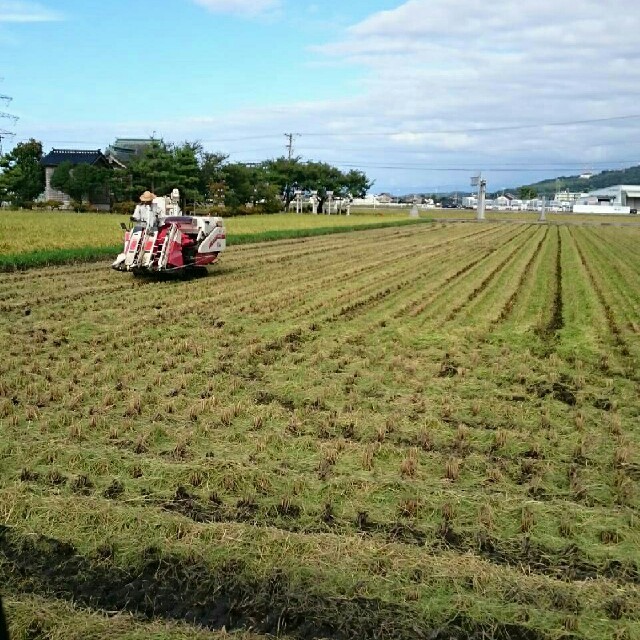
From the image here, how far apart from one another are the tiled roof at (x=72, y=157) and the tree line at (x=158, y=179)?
3.71 feet

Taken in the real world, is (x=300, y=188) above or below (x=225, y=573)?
above

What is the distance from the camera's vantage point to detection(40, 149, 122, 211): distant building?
193ft

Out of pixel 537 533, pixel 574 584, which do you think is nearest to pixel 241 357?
pixel 537 533

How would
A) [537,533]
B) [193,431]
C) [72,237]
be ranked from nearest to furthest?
[537,533] < [193,431] < [72,237]

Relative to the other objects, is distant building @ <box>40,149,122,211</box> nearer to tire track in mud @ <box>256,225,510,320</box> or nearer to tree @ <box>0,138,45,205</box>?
tree @ <box>0,138,45,205</box>

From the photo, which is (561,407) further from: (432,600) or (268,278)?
(268,278)

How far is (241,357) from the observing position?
8977mm

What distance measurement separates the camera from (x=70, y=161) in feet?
197

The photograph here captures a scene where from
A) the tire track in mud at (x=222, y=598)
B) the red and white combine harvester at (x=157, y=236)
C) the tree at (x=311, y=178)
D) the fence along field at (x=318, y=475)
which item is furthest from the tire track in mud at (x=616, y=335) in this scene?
the tree at (x=311, y=178)

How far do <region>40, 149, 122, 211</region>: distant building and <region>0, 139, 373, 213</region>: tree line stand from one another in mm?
629

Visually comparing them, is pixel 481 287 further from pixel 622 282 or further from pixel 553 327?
pixel 553 327

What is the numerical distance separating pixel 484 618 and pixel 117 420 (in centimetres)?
401

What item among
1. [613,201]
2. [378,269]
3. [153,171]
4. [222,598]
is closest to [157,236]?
[378,269]

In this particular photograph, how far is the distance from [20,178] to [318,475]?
6193 centimetres
